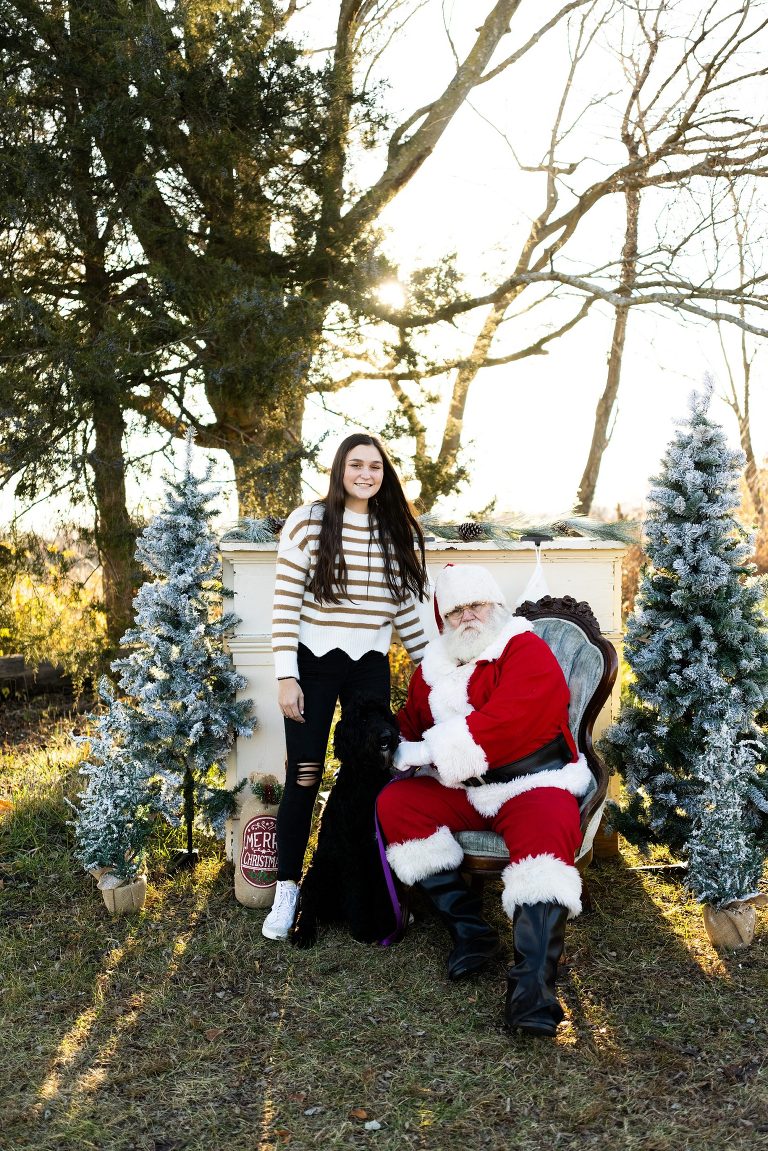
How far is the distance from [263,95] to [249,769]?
14.0 feet

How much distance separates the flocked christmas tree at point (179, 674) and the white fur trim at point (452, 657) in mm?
929

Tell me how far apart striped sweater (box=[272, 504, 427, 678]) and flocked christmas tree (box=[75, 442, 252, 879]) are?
564mm

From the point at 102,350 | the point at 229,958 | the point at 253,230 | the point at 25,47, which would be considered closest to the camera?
the point at 229,958

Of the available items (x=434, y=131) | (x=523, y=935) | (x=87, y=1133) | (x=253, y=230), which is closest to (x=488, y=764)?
(x=523, y=935)

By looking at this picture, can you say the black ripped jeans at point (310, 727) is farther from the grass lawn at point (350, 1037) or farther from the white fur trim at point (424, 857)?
the white fur trim at point (424, 857)

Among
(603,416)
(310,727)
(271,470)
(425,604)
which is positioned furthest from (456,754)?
(603,416)

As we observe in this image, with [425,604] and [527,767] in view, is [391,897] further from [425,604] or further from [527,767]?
A: [425,604]

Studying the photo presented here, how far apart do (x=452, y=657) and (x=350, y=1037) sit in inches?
50.6

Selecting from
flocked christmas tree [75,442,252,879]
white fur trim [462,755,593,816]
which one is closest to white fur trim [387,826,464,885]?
white fur trim [462,755,593,816]

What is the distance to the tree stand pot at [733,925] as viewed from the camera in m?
3.29

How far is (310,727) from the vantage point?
3424mm

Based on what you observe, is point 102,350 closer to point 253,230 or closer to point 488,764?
point 253,230

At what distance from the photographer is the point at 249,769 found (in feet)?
13.4

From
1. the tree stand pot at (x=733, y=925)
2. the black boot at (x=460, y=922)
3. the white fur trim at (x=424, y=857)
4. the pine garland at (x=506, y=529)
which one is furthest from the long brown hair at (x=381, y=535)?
the tree stand pot at (x=733, y=925)
